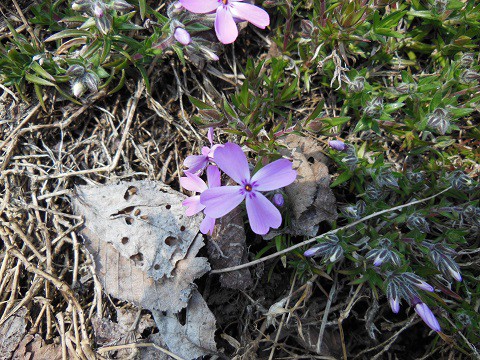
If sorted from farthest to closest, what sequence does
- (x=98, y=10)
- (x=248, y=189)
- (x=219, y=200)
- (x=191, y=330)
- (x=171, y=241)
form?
(x=171, y=241)
(x=191, y=330)
(x=98, y=10)
(x=248, y=189)
(x=219, y=200)

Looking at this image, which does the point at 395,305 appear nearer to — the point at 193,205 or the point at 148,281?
the point at 193,205

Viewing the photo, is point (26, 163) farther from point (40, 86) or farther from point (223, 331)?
point (223, 331)

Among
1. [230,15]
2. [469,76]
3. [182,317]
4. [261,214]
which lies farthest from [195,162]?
[469,76]

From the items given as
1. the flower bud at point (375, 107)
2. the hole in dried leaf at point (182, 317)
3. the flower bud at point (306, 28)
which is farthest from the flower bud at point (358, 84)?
the hole in dried leaf at point (182, 317)

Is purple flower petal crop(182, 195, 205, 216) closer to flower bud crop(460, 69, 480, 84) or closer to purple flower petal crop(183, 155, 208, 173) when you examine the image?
purple flower petal crop(183, 155, 208, 173)

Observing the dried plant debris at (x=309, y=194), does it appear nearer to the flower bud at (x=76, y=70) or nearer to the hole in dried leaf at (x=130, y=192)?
the hole in dried leaf at (x=130, y=192)

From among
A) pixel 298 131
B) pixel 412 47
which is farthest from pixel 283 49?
pixel 412 47
